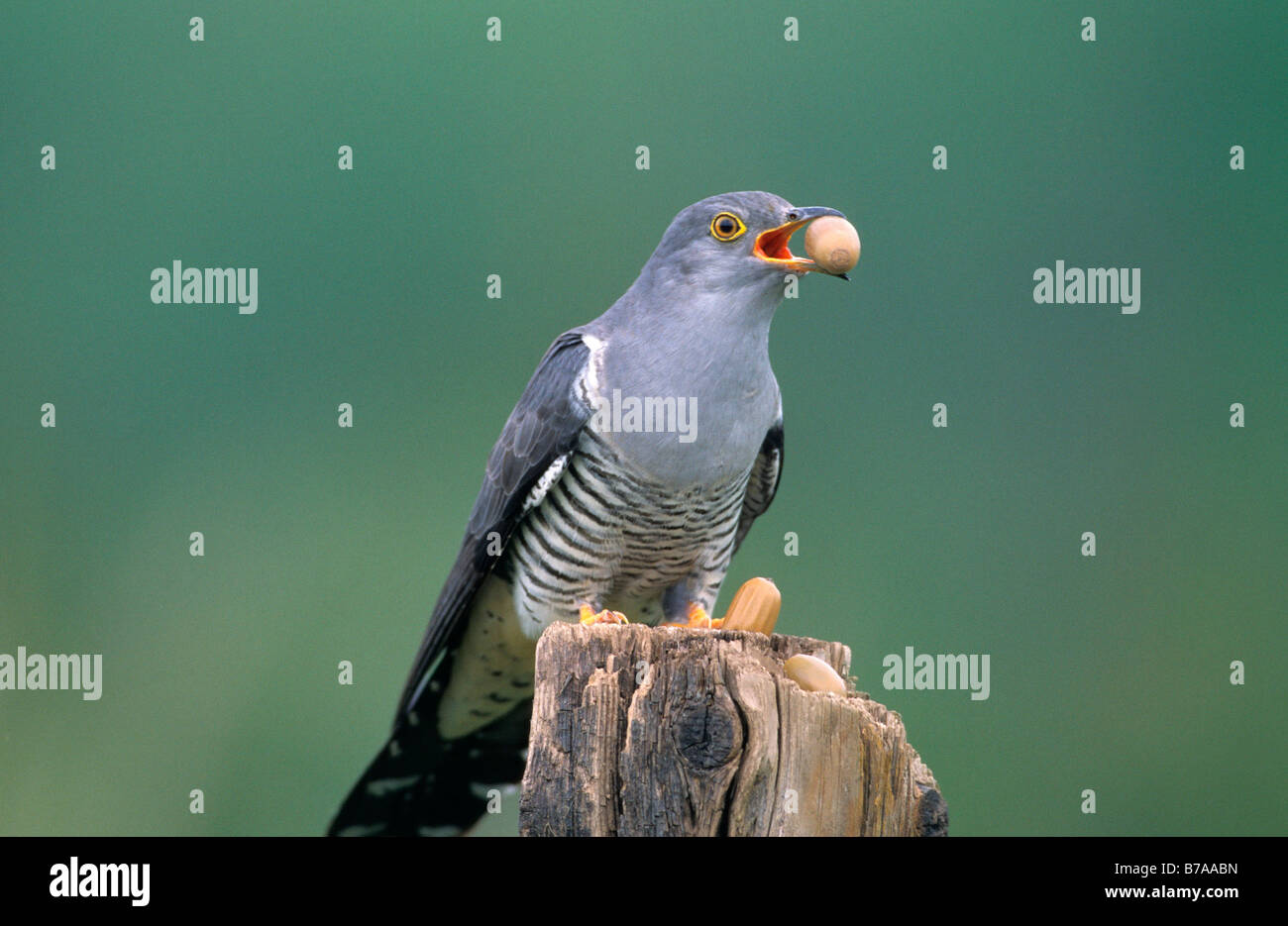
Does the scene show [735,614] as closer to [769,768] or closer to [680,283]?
[769,768]

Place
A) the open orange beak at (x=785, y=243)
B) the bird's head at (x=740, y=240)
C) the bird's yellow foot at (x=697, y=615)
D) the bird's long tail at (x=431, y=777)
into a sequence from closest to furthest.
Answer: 1. the open orange beak at (x=785, y=243)
2. the bird's head at (x=740, y=240)
3. the bird's yellow foot at (x=697, y=615)
4. the bird's long tail at (x=431, y=777)

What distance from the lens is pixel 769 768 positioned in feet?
7.68

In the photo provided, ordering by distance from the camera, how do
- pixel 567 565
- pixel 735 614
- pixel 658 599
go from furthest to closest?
pixel 658 599, pixel 567 565, pixel 735 614

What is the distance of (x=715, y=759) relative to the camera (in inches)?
92.3

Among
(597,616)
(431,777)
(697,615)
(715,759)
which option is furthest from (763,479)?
(715,759)

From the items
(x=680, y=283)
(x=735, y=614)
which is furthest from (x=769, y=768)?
(x=680, y=283)

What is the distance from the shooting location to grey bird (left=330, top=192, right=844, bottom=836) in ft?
11.4

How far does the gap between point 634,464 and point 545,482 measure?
294 millimetres

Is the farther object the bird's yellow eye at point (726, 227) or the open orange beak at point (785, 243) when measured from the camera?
the bird's yellow eye at point (726, 227)

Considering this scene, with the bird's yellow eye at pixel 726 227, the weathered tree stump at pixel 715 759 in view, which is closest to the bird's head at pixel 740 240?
the bird's yellow eye at pixel 726 227

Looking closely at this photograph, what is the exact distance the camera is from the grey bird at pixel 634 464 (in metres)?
3.47

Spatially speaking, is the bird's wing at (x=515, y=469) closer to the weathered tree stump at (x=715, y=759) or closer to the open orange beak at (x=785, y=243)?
the open orange beak at (x=785, y=243)

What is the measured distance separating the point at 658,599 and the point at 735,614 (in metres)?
0.98

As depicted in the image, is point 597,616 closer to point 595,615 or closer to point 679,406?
point 595,615
